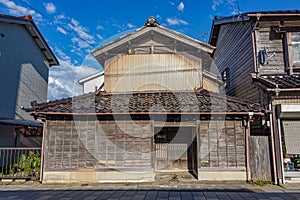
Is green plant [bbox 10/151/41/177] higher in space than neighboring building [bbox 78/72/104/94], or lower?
lower

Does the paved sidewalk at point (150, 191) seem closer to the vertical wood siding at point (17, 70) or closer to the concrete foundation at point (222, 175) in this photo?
the concrete foundation at point (222, 175)

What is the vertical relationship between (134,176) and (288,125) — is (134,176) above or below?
below

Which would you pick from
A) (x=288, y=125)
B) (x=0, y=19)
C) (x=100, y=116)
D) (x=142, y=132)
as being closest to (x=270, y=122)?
(x=288, y=125)

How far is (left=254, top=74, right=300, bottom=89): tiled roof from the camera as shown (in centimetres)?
805

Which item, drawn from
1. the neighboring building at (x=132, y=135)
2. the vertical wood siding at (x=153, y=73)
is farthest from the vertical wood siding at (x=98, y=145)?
the vertical wood siding at (x=153, y=73)

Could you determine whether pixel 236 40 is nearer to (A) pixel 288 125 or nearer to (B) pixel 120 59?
(A) pixel 288 125

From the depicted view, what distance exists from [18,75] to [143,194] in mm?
10952

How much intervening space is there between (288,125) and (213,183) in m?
3.62

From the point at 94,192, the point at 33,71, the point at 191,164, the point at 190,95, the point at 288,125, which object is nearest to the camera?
the point at 94,192

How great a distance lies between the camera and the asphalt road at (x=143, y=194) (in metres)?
6.20

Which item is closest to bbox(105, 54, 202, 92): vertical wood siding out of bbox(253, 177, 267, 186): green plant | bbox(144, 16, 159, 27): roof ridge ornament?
bbox(144, 16, 159, 27): roof ridge ornament

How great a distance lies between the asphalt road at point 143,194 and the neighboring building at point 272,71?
1654 mm

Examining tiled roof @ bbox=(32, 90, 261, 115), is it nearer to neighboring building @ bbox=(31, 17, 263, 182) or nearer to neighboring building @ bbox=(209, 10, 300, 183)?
neighboring building @ bbox=(31, 17, 263, 182)

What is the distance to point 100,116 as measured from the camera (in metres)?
8.10
